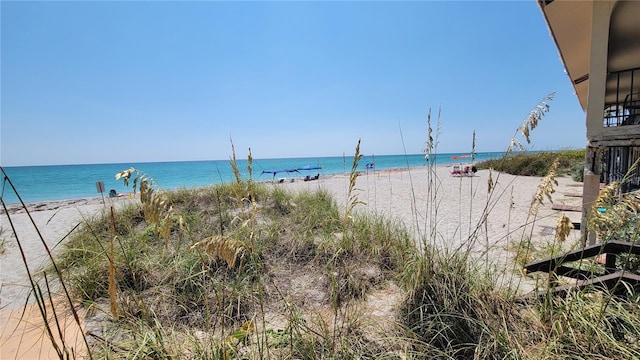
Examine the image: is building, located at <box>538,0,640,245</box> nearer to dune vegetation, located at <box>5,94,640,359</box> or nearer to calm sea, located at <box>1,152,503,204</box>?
dune vegetation, located at <box>5,94,640,359</box>

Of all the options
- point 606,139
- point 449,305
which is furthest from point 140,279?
point 606,139

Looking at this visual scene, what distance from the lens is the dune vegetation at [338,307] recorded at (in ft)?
5.47

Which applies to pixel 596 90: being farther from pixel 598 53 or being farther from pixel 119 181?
pixel 119 181

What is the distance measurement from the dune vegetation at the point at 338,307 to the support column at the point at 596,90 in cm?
117

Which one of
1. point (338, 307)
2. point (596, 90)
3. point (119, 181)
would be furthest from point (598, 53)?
point (119, 181)

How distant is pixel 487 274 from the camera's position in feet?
8.08

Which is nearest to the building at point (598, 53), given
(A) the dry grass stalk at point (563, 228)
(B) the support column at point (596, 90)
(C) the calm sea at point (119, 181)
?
(B) the support column at point (596, 90)

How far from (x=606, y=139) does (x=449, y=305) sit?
11.8ft

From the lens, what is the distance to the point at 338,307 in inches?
101

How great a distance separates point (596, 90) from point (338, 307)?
174 inches

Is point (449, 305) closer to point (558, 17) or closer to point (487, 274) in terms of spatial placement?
point (487, 274)

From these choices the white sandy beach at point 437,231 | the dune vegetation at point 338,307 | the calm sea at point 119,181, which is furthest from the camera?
the calm sea at point 119,181

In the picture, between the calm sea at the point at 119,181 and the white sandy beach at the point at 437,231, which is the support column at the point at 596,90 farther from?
the calm sea at the point at 119,181

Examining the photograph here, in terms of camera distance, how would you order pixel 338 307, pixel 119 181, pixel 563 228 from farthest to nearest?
1. pixel 119 181
2. pixel 338 307
3. pixel 563 228
